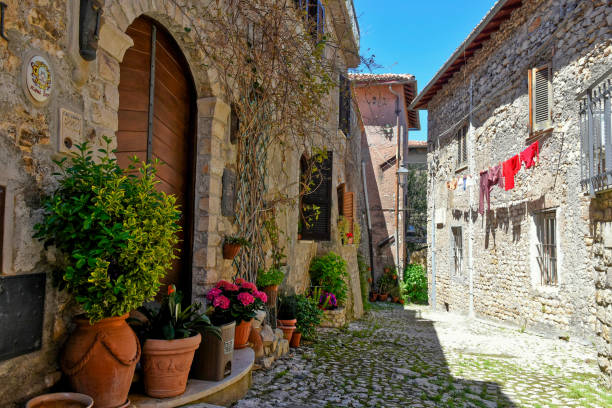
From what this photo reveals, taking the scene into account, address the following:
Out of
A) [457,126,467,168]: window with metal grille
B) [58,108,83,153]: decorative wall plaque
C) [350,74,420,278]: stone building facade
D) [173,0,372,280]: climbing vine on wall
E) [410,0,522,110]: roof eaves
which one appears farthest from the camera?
[350,74,420,278]: stone building facade

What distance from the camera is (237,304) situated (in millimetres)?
3904

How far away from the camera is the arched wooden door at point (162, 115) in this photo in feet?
11.4

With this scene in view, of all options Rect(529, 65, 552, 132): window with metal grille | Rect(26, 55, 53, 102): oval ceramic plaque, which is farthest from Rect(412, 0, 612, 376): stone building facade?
Rect(26, 55, 53, 102): oval ceramic plaque

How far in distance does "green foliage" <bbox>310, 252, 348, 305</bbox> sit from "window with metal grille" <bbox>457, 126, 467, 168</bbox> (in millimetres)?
5500

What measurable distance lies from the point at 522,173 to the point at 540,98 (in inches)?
57.0

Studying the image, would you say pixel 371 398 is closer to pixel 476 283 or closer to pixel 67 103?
pixel 67 103

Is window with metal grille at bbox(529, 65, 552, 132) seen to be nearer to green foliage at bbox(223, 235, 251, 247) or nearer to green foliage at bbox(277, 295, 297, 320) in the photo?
green foliage at bbox(277, 295, 297, 320)

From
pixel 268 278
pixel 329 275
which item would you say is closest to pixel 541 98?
pixel 329 275

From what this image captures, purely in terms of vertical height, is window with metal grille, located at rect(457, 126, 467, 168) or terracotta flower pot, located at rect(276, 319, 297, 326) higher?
window with metal grille, located at rect(457, 126, 467, 168)

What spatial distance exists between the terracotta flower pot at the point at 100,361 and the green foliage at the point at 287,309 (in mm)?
3316

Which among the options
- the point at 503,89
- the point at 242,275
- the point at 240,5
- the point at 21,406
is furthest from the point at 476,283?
the point at 21,406

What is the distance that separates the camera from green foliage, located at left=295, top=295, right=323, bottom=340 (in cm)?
583

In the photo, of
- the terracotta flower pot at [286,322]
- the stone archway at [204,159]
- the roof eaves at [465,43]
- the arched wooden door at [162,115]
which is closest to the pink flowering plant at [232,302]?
the stone archway at [204,159]

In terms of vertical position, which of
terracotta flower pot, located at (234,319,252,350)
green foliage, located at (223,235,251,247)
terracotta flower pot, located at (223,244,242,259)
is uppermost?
green foliage, located at (223,235,251,247)
